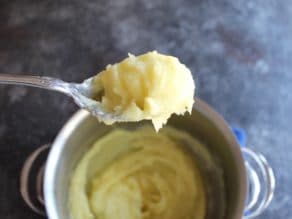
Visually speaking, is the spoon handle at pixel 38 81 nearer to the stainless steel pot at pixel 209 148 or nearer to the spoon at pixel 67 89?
the spoon at pixel 67 89

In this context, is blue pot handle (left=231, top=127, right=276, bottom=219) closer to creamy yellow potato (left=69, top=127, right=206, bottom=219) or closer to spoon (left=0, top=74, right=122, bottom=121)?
creamy yellow potato (left=69, top=127, right=206, bottom=219)

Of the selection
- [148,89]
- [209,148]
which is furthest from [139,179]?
[148,89]

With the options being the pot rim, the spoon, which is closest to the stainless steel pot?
the pot rim

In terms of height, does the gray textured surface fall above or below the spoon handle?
above

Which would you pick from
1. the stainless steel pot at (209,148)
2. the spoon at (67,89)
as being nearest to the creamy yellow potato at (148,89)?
the spoon at (67,89)

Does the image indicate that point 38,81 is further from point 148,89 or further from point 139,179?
point 139,179

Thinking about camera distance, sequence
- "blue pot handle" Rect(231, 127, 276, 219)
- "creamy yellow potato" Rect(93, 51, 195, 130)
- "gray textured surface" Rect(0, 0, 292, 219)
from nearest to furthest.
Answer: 1. "creamy yellow potato" Rect(93, 51, 195, 130)
2. "blue pot handle" Rect(231, 127, 276, 219)
3. "gray textured surface" Rect(0, 0, 292, 219)
